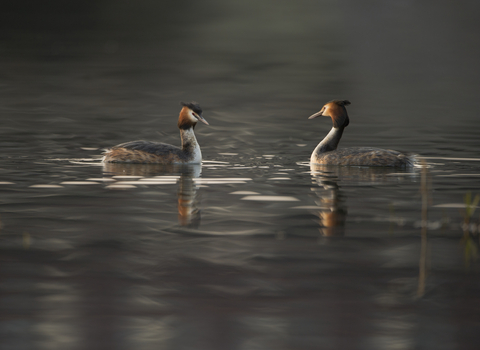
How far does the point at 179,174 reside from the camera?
1536 cm

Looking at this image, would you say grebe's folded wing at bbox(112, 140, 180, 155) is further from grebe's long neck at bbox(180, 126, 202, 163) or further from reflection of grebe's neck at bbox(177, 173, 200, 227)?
reflection of grebe's neck at bbox(177, 173, 200, 227)

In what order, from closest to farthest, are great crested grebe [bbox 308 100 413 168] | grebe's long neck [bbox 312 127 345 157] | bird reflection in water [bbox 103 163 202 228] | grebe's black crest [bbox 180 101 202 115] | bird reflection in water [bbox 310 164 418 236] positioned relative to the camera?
1. bird reflection in water [bbox 310 164 418 236]
2. bird reflection in water [bbox 103 163 202 228]
3. great crested grebe [bbox 308 100 413 168]
4. grebe's black crest [bbox 180 101 202 115]
5. grebe's long neck [bbox 312 127 345 157]

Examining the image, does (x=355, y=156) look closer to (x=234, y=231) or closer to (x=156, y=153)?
(x=156, y=153)

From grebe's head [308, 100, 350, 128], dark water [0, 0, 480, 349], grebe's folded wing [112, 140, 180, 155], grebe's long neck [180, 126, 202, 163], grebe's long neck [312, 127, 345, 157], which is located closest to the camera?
dark water [0, 0, 480, 349]

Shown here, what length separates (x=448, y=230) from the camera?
33.2 feet

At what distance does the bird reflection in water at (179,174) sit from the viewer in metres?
11.8

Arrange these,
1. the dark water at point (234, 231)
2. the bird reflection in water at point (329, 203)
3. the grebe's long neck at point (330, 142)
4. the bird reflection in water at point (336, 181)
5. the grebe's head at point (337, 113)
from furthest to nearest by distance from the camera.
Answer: the grebe's head at point (337, 113)
the grebe's long neck at point (330, 142)
the bird reflection in water at point (336, 181)
the bird reflection in water at point (329, 203)
the dark water at point (234, 231)

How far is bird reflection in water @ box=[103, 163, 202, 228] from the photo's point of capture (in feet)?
38.8

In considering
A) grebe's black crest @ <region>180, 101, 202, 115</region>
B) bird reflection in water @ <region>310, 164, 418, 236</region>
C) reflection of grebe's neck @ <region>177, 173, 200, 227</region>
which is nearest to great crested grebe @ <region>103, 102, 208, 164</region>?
grebe's black crest @ <region>180, 101, 202, 115</region>

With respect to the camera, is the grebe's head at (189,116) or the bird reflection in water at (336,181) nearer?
the bird reflection in water at (336,181)

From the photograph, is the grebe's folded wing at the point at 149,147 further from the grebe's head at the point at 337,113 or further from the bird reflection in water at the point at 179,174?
the grebe's head at the point at 337,113

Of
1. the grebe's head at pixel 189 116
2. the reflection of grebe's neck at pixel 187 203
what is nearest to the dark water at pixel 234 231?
the reflection of grebe's neck at pixel 187 203

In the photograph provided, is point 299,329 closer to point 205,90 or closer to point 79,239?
point 79,239

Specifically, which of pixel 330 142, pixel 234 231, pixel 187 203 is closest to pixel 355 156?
pixel 330 142
